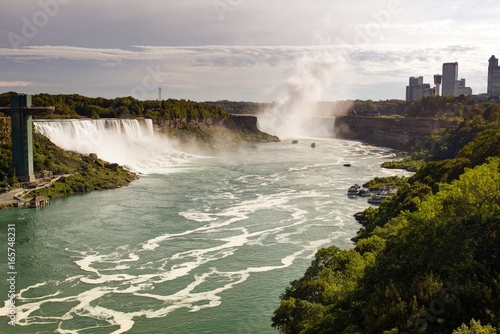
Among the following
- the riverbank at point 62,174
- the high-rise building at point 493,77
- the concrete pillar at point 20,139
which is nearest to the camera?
the riverbank at point 62,174

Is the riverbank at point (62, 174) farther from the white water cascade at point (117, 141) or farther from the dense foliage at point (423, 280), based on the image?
the dense foliage at point (423, 280)

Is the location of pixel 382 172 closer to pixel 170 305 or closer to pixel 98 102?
pixel 170 305

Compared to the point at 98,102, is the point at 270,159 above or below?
below

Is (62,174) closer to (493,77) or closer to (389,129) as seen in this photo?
(389,129)

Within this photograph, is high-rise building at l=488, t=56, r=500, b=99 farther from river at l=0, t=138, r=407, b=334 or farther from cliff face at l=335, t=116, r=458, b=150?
river at l=0, t=138, r=407, b=334

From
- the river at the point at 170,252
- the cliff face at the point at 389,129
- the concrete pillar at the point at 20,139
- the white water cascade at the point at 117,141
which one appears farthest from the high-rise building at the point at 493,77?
the concrete pillar at the point at 20,139

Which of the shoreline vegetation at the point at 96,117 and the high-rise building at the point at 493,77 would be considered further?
the high-rise building at the point at 493,77

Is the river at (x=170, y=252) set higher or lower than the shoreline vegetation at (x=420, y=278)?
lower

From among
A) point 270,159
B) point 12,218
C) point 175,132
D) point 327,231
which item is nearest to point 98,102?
point 175,132
